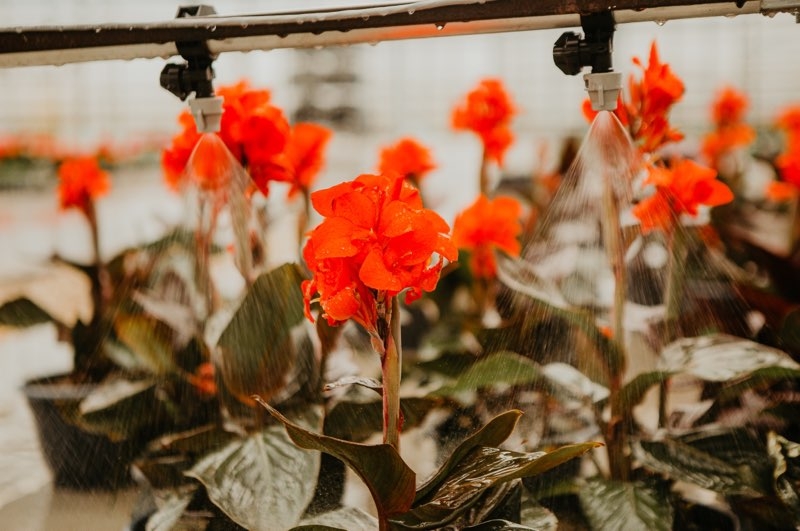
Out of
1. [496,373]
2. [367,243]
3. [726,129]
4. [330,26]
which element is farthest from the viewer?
[726,129]

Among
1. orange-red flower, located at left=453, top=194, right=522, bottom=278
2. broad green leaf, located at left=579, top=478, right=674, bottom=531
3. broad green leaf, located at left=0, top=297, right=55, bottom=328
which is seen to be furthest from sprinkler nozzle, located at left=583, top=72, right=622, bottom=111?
broad green leaf, located at left=0, top=297, right=55, bottom=328

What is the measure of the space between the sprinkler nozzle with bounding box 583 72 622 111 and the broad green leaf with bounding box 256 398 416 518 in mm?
294

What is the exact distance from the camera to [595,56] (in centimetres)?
57

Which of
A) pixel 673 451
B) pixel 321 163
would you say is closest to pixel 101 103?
pixel 321 163

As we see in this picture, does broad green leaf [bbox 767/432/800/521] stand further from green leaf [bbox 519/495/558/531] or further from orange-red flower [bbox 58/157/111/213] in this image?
orange-red flower [bbox 58/157/111/213]

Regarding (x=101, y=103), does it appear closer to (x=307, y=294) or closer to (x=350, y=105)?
(x=350, y=105)

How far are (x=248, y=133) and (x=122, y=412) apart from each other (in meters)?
0.35

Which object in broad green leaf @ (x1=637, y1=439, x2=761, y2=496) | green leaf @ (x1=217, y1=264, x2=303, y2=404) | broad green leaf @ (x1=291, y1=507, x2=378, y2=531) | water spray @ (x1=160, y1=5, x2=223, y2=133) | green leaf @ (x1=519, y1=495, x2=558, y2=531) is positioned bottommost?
broad green leaf @ (x1=637, y1=439, x2=761, y2=496)

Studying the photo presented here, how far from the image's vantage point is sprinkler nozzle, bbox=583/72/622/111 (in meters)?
0.57

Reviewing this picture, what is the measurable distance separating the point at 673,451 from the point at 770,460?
0.27 ft

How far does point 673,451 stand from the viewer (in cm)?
72

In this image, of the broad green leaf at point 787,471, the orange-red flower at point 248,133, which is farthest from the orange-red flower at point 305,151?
the broad green leaf at point 787,471

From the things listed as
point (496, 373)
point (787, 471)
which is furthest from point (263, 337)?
point (787, 471)

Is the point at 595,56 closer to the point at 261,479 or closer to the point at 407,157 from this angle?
the point at 261,479
